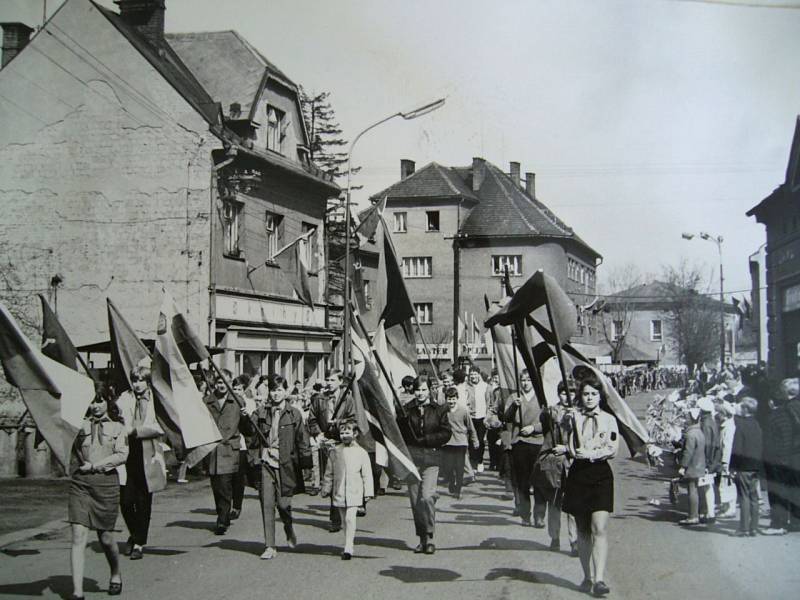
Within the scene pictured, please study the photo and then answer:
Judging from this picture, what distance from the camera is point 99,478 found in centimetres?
841

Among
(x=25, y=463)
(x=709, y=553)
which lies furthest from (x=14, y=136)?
(x=709, y=553)

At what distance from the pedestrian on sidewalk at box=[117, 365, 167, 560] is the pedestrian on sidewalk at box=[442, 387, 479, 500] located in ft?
14.6

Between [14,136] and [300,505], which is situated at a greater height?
[14,136]

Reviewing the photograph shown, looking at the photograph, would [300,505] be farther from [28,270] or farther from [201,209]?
[28,270]

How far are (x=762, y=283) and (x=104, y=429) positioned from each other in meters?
25.7

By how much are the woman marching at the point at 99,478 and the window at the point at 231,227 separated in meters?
17.3

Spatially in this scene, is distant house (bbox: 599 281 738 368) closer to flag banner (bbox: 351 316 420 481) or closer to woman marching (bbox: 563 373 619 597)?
flag banner (bbox: 351 316 420 481)

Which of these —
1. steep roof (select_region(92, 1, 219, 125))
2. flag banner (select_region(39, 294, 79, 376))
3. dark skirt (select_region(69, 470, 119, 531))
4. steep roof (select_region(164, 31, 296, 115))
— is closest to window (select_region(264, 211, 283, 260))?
steep roof (select_region(164, 31, 296, 115))

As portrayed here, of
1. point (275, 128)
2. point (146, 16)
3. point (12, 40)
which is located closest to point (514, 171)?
point (275, 128)

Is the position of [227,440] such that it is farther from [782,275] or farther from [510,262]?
[510,262]

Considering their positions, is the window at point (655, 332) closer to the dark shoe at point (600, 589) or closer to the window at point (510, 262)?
the window at point (510, 262)

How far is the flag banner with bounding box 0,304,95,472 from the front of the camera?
841 centimetres

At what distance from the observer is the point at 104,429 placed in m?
8.50

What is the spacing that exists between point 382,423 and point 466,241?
4775 cm
